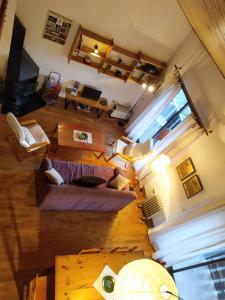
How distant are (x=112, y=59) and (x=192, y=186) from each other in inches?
111

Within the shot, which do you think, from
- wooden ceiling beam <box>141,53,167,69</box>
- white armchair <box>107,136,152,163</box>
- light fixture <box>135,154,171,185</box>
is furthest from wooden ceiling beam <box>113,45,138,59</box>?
light fixture <box>135,154,171,185</box>

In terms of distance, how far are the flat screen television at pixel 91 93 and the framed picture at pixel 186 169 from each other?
7.70 feet

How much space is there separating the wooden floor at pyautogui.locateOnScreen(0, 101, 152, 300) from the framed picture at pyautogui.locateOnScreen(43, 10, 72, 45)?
1.51 meters

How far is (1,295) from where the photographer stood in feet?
9.02

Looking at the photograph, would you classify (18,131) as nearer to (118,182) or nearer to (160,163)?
(118,182)

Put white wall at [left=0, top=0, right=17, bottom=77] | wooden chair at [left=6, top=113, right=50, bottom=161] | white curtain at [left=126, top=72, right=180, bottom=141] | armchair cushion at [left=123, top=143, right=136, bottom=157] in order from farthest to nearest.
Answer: armchair cushion at [left=123, top=143, right=136, bottom=157] < white curtain at [left=126, top=72, right=180, bottom=141] < wooden chair at [left=6, top=113, right=50, bottom=161] < white wall at [left=0, top=0, right=17, bottom=77]

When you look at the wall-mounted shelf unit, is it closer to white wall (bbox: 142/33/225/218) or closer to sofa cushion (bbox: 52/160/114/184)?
white wall (bbox: 142/33/225/218)

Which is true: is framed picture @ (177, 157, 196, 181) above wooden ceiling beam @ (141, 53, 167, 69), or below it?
below

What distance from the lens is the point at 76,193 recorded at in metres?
3.11

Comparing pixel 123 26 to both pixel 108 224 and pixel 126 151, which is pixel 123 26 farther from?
pixel 108 224

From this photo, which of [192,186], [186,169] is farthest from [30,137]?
[192,186]

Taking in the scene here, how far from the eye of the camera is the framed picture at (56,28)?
392cm

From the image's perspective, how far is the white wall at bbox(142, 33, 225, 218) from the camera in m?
3.37

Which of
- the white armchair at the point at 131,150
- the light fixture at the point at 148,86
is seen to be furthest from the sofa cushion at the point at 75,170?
the light fixture at the point at 148,86
